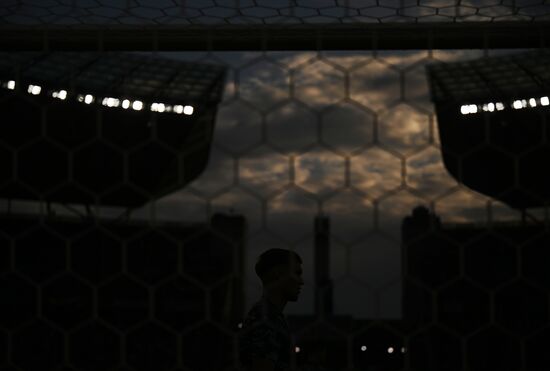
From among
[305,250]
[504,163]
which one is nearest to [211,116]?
[305,250]

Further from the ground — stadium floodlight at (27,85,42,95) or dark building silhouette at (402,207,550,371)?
stadium floodlight at (27,85,42,95)

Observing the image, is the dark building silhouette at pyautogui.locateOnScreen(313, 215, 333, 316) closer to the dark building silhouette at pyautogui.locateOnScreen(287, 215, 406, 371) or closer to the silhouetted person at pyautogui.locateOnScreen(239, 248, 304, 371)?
the dark building silhouette at pyautogui.locateOnScreen(287, 215, 406, 371)

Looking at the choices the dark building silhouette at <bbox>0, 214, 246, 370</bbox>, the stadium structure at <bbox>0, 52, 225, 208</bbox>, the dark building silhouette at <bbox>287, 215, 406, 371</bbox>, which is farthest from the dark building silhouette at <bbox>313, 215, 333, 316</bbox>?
the stadium structure at <bbox>0, 52, 225, 208</bbox>

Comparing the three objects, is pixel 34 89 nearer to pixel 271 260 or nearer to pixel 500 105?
pixel 271 260

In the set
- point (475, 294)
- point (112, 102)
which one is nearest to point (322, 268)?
point (475, 294)

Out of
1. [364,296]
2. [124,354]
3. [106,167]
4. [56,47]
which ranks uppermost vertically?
[56,47]

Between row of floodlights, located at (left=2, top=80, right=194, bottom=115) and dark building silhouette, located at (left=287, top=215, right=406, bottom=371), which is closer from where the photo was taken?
dark building silhouette, located at (left=287, top=215, right=406, bottom=371)

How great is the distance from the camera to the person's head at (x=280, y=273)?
47.0 inches

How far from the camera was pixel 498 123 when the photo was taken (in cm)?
158

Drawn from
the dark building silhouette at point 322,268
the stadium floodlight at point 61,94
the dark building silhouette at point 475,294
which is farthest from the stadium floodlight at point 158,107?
the dark building silhouette at point 475,294

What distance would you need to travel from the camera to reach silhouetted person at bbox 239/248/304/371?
1.10 m

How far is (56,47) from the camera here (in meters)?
1.63

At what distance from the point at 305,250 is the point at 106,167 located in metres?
0.37

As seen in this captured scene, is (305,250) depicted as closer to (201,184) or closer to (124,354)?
(201,184)
